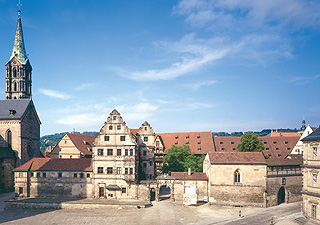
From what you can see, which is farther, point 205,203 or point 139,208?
point 205,203

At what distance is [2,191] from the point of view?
6062cm

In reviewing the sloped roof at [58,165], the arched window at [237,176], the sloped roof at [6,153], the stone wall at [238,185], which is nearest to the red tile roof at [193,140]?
the stone wall at [238,185]

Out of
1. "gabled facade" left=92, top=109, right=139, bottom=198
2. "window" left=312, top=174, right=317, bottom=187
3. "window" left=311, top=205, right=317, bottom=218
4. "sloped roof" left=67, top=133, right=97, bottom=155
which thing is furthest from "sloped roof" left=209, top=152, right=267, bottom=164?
"sloped roof" left=67, top=133, right=97, bottom=155

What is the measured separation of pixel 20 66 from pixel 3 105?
2159cm

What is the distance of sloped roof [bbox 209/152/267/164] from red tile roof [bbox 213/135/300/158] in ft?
86.6

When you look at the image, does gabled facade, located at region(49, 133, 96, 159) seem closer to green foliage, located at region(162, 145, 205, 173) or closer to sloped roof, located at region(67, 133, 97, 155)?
sloped roof, located at region(67, 133, 97, 155)

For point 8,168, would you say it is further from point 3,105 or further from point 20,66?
point 20,66

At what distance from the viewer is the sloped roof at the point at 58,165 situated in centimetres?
5325

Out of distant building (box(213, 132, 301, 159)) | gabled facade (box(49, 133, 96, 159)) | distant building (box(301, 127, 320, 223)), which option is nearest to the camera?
distant building (box(301, 127, 320, 223))

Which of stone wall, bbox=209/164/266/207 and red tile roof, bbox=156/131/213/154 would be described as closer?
stone wall, bbox=209/164/266/207

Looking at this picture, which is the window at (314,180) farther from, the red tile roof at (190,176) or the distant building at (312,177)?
the red tile roof at (190,176)

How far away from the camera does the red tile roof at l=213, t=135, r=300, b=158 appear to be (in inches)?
3044

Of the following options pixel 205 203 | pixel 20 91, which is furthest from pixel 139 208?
pixel 20 91

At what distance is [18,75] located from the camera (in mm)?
85438
